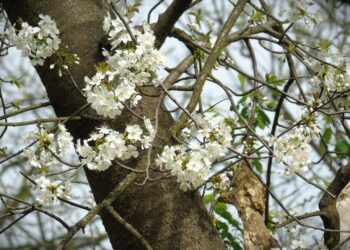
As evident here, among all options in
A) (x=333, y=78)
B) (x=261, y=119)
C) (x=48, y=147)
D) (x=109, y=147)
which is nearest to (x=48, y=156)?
(x=48, y=147)

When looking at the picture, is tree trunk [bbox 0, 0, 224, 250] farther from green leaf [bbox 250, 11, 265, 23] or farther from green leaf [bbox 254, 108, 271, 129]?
green leaf [bbox 254, 108, 271, 129]

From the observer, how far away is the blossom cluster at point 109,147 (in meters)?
1.65

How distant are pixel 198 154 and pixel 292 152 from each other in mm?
384

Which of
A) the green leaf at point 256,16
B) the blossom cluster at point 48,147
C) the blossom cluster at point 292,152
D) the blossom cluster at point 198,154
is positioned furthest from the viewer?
the green leaf at point 256,16

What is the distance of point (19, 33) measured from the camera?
1.77 m

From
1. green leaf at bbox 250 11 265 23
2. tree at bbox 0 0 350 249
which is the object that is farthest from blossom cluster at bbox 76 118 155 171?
green leaf at bbox 250 11 265 23

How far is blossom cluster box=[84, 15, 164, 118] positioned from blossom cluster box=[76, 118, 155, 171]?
2.3 inches

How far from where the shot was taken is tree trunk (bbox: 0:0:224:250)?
1861mm

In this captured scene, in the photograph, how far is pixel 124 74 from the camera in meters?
1.66

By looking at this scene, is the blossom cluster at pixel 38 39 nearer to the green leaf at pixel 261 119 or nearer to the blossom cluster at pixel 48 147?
the blossom cluster at pixel 48 147

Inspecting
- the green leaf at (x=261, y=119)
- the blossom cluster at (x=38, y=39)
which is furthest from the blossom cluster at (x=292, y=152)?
the green leaf at (x=261, y=119)

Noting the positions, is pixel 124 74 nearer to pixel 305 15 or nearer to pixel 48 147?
pixel 48 147

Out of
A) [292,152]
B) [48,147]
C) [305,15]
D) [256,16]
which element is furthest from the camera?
[305,15]

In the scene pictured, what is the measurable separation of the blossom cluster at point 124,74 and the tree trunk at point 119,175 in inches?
8.3
